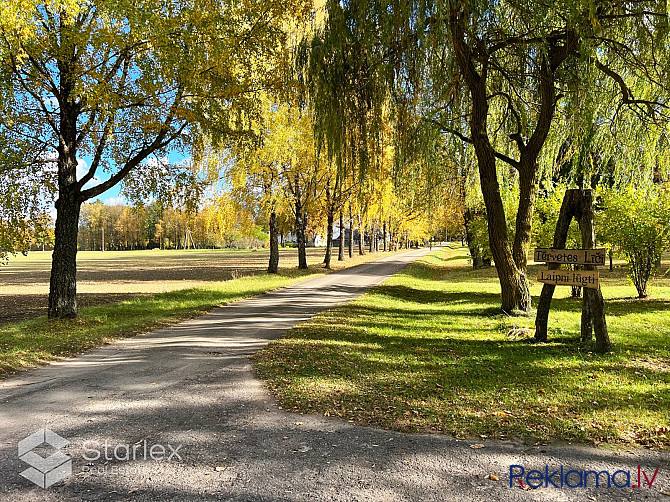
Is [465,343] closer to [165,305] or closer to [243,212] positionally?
[165,305]

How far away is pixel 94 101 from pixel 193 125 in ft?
A: 9.29

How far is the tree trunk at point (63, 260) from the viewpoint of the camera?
10672 mm

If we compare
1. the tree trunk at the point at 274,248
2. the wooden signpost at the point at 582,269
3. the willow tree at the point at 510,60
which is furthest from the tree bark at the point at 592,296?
the tree trunk at the point at 274,248

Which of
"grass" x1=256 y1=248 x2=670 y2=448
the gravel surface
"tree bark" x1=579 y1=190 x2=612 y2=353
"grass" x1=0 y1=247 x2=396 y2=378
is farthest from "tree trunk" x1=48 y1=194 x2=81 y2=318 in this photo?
"tree bark" x1=579 y1=190 x2=612 y2=353

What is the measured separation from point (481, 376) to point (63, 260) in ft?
32.3

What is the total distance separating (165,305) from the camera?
13203mm

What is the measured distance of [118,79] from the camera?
11.1m

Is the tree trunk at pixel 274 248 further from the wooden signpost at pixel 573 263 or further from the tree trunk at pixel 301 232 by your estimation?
the wooden signpost at pixel 573 263

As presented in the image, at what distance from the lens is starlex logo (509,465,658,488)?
3.21 meters

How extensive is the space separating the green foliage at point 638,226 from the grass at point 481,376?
2.45 m

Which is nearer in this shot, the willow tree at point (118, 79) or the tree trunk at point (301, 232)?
the willow tree at point (118, 79)

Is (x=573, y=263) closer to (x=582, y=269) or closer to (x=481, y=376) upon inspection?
(x=582, y=269)

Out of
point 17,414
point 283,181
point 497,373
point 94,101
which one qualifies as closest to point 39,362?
point 17,414

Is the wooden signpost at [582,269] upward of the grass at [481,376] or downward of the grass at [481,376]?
upward
